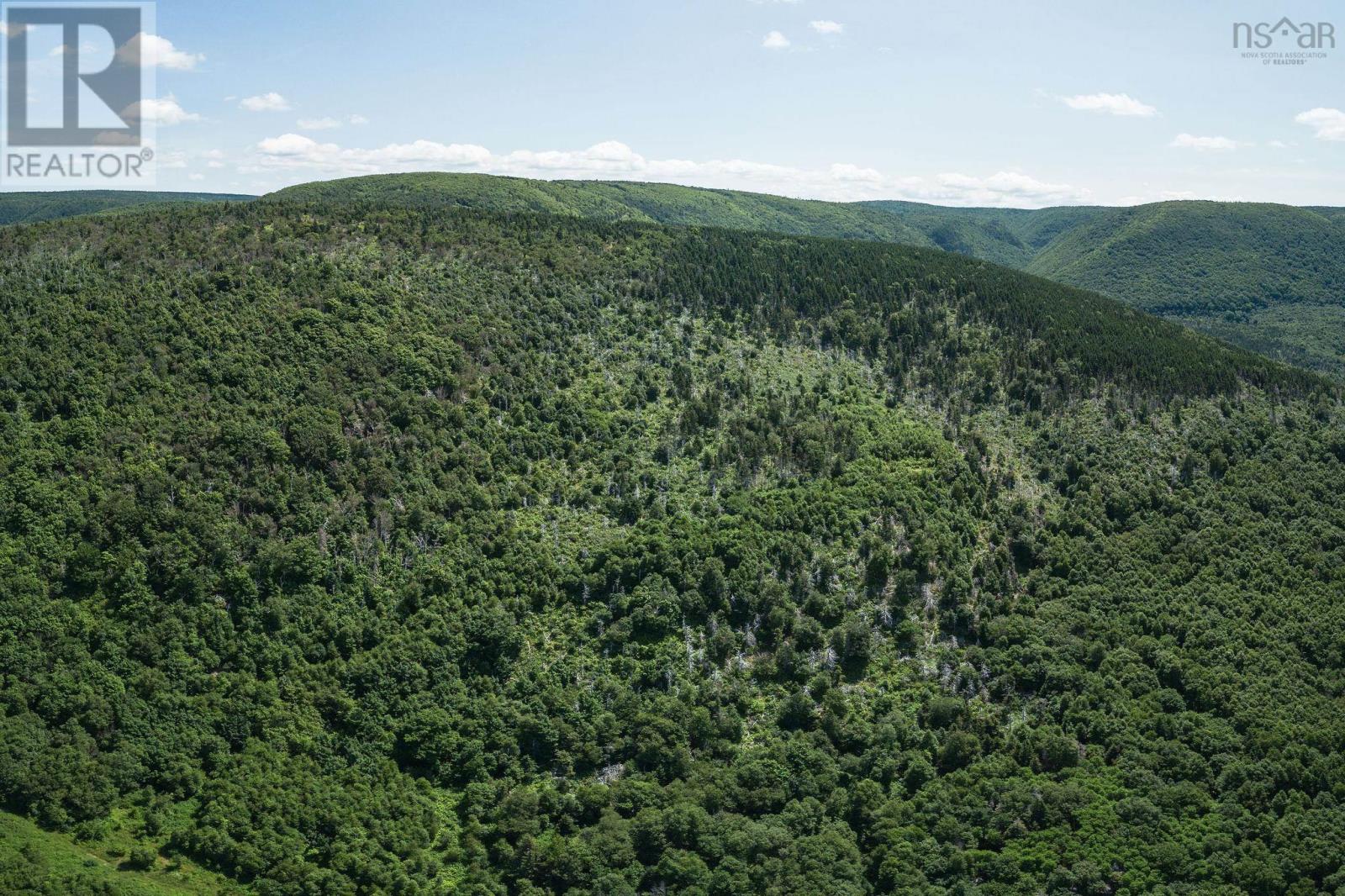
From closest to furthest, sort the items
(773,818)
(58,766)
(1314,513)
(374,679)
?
(58,766) < (773,818) < (374,679) < (1314,513)

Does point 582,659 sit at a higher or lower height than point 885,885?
higher

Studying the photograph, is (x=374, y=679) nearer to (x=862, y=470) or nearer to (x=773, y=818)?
(x=773, y=818)

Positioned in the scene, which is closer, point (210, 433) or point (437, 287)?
point (210, 433)

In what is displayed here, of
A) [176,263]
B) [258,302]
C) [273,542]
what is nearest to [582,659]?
[273,542]

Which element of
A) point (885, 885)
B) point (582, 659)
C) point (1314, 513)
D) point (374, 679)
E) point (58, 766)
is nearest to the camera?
point (58, 766)

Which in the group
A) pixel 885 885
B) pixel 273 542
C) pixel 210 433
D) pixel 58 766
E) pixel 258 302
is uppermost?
pixel 258 302

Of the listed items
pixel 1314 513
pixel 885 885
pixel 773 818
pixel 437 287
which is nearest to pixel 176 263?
pixel 437 287
